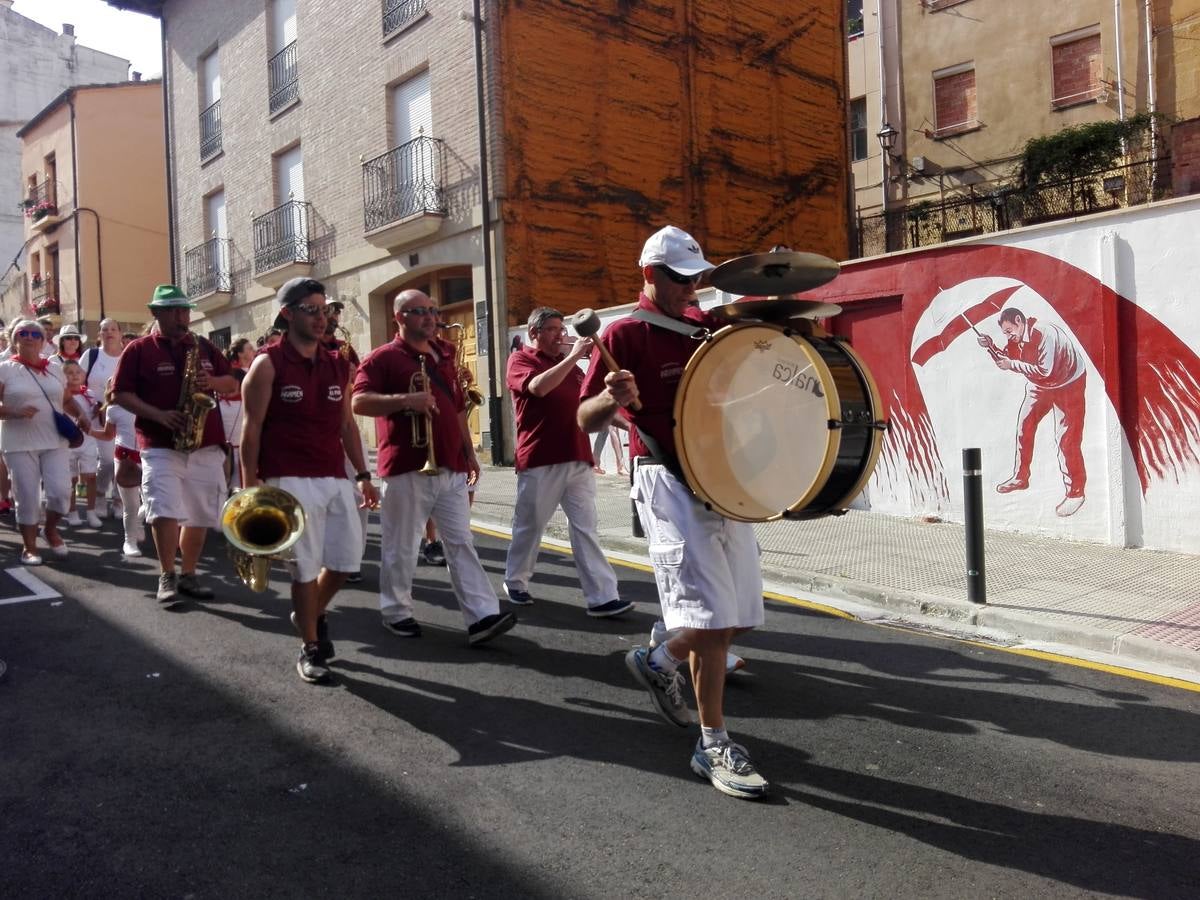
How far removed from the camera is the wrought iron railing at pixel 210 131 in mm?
23531

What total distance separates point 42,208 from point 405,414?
32521 mm

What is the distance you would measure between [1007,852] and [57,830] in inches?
118

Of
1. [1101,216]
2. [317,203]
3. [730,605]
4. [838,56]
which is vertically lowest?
[730,605]

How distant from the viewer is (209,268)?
24.2 m

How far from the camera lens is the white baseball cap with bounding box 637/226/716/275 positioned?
140 inches

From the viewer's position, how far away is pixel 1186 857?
2.99 m

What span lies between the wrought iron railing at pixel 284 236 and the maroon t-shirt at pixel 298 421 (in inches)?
631

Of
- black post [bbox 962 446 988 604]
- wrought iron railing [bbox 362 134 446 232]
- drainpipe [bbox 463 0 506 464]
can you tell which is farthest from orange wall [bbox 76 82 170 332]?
black post [bbox 962 446 988 604]

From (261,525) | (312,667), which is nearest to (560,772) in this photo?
(312,667)

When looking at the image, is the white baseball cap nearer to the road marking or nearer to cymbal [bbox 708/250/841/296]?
cymbal [bbox 708/250/841/296]

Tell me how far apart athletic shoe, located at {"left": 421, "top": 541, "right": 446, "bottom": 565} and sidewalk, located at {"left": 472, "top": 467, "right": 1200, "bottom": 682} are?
5.03 ft

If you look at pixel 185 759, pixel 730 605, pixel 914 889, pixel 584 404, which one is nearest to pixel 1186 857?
pixel 914 889

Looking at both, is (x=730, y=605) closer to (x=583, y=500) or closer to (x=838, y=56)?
(x=583, y=500)

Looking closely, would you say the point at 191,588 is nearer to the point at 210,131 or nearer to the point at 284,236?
the point at 284,236
